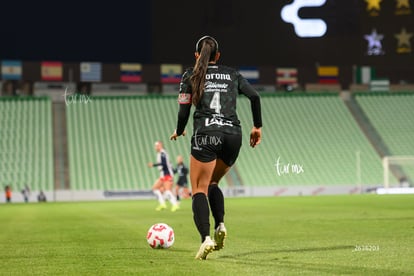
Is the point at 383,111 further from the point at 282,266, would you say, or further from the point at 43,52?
the point at 282,266

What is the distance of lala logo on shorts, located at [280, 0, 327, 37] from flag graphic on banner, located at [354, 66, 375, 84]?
10824mm

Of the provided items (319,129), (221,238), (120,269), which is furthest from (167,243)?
(319,129)

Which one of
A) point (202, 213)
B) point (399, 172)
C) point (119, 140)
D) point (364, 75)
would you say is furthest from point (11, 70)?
point (202, 213)

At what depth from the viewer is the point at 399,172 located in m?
42.6

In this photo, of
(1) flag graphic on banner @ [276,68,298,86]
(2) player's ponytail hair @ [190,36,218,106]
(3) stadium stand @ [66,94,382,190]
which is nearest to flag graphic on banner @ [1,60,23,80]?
(3) stadium stand @ [66,94,382,190]

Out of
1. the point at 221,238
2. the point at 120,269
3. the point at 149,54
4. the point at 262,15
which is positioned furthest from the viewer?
the point at 149,54

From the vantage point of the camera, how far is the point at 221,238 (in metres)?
7.78

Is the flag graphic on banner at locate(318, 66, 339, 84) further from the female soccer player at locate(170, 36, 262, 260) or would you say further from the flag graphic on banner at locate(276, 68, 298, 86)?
the female soccer player at locate(170, 36, 262, 260)

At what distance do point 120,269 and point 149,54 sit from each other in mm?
35706

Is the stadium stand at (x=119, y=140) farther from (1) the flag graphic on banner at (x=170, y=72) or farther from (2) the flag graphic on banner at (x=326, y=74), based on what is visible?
(2) the flag graphic on banner at (x=326, y=74)

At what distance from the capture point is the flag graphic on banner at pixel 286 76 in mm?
46281

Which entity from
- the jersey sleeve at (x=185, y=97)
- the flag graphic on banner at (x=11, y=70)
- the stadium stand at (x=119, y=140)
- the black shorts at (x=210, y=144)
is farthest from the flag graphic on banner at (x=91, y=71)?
the black shorts at (x=210, y=144)

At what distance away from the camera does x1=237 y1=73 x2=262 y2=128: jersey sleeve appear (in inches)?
315

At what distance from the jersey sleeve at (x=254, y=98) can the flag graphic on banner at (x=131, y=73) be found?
36.1 meters
